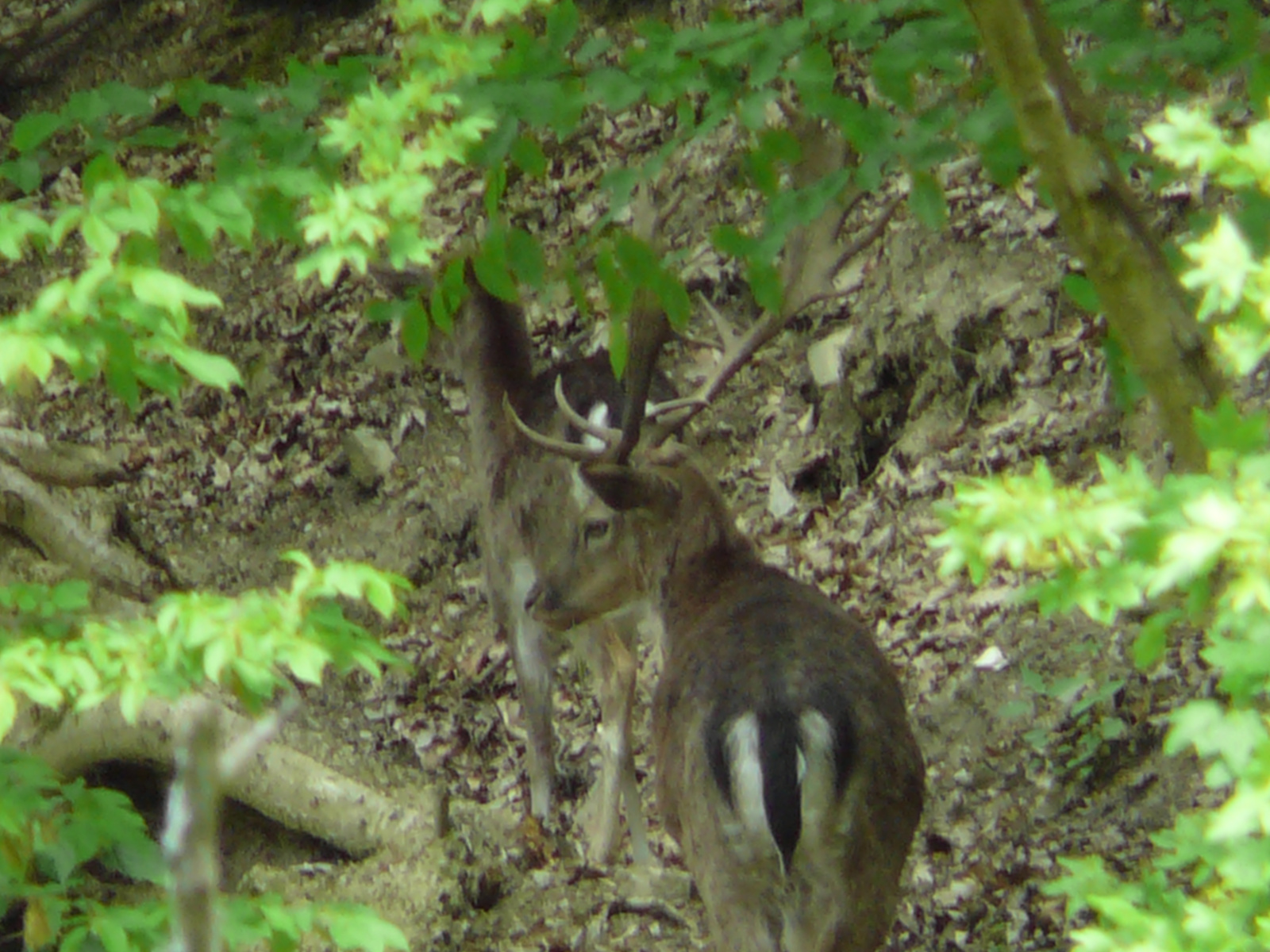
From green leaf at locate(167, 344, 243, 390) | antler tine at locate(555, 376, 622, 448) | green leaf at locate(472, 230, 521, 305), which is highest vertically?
green leaf at locate(472, 230, 521, 305)

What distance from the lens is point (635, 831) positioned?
6473mm

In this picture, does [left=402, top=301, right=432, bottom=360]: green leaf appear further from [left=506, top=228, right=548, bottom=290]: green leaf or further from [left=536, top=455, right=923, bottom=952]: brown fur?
[left=536, top=455, right=923, bottom=952]: brown fur

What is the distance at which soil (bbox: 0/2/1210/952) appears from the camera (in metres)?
5.69

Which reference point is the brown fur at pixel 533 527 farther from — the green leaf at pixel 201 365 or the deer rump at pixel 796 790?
the green leaf at pixel 201 365

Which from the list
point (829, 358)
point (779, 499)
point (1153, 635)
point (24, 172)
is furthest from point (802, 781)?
point (829, 358)

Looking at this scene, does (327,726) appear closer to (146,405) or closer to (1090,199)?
(146,405)

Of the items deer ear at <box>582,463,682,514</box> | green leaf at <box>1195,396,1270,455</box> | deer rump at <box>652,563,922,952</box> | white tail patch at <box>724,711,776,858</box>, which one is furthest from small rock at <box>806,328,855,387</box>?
green leaf at <box>1195,396,1270,455</box>

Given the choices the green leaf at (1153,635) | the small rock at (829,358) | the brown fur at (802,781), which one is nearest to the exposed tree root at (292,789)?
the brown fur at (802,781)

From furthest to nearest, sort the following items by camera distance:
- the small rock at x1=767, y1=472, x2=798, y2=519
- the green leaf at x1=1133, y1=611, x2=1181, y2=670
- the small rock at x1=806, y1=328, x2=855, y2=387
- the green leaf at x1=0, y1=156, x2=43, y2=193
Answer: the small rock at x1=806, y1=328, x2=855, y2=387
the small rock at x1=767, y1=472, x2=798, y2=519
the green leaf at x1=0, y1=156, x2=43, y2=193
the green leaf at x1=1133, y1=611, x2=1181, y2=670

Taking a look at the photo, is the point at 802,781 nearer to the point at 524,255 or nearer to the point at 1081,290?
the point at 1081,290

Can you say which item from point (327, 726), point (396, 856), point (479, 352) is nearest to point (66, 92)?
point (479, 352)

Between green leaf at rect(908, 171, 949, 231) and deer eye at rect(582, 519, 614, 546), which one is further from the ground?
green leaf at rect(908, 171, 949, 231)

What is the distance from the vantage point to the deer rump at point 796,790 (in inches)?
170

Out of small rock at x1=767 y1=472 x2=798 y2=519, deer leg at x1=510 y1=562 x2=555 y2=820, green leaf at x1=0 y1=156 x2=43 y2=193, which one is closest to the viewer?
green leaf at x1=0 y1=156 x2=43 y2=193
